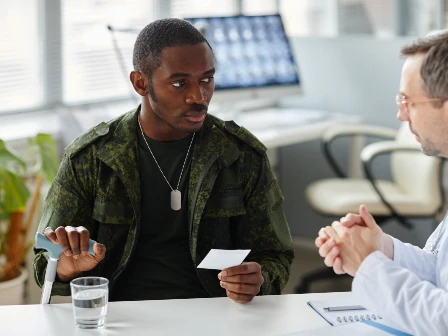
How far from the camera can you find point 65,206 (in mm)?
2100

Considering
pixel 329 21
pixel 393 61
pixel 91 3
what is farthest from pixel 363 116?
Result: pixel 91 3

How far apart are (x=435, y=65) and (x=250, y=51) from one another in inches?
112

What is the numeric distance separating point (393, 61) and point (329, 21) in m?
0.66

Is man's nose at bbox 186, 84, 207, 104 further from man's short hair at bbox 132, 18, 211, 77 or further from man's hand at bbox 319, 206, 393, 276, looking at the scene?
man's hand at bbox 319, 206, 393, 276

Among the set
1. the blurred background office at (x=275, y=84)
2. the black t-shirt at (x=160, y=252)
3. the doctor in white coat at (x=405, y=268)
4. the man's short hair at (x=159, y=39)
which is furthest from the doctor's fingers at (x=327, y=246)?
the blurred background office at (x=275, y=84)

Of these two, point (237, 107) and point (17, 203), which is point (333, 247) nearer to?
point (17, 203)

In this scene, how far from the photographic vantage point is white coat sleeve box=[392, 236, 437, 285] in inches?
69.6

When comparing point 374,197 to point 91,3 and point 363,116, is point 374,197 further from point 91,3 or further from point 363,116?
point 91,3

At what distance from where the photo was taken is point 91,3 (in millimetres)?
4102

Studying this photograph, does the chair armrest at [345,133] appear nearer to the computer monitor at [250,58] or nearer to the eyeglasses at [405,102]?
the computer monitor at [250,58]

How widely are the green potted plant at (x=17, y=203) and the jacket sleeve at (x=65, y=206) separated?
40.3 inches

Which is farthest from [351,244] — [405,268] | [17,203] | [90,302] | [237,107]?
[237,107]

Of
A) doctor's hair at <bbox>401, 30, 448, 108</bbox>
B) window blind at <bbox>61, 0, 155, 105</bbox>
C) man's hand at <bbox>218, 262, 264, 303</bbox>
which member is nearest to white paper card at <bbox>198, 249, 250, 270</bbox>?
man's hand at <bbox>218, 262, 264, 303</bbox>

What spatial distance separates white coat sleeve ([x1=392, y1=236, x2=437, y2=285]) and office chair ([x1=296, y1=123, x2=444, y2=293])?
6.58ft
